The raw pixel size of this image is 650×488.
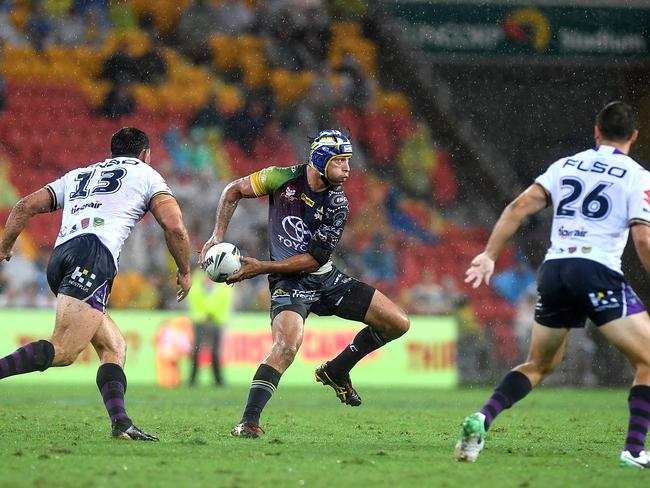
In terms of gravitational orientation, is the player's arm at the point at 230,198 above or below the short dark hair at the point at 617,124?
below

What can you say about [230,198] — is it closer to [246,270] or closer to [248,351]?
[246,270]

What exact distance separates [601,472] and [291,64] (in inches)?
696

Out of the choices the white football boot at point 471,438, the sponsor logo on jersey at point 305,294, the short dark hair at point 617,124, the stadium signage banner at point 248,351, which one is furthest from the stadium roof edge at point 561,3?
the white football boot at point 471,438

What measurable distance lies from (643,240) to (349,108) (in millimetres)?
17080

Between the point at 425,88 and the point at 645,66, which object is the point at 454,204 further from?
the point at 645,66

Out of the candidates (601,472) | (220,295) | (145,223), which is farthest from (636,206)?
(145,223)

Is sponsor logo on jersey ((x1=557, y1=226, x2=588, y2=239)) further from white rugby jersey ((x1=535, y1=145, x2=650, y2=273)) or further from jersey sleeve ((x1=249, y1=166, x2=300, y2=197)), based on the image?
jersey sleeve ((x1=249, y1=166, x2=300, y2=197))

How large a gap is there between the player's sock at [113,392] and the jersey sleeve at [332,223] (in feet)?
6.04

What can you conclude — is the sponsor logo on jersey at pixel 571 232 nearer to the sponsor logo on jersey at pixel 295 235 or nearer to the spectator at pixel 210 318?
the sponsor logo on jersey at pixel 295 235

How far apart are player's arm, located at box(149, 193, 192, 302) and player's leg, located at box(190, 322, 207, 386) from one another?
32.2 feet

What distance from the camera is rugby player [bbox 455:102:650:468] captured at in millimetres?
6777

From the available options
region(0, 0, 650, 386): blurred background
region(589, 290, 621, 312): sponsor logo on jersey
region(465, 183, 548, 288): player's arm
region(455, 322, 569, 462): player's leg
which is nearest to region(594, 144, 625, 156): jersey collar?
region(465, 183, 548, 288): player's arm

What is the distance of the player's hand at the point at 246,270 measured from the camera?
8.32 metres

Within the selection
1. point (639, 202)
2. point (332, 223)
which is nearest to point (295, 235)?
point (332, 223)
